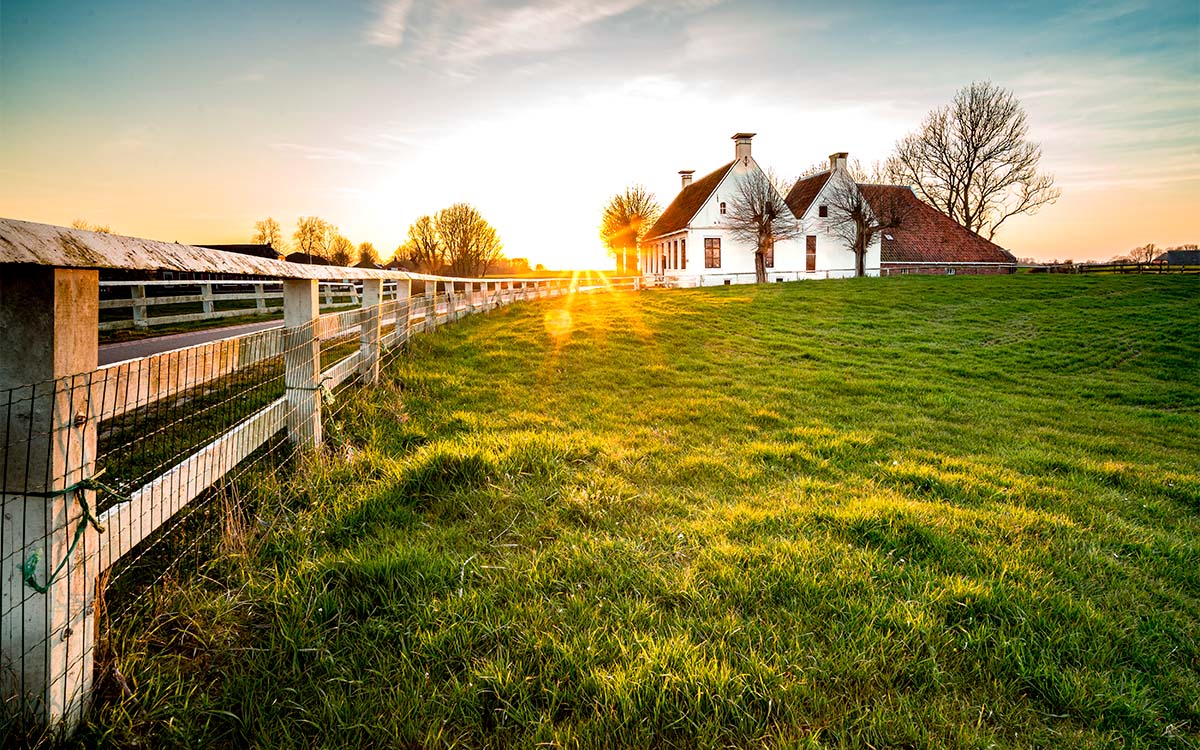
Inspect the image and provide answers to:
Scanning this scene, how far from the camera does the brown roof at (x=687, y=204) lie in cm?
4088

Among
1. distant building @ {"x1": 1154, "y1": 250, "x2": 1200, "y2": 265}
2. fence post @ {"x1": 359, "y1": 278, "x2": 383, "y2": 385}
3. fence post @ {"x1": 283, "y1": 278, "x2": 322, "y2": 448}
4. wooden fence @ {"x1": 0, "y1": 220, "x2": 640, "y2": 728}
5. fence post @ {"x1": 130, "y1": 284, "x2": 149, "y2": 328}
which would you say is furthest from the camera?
distant building @ {"x1": 1154, "y1": 250, "x2": 1200, "y2": 265}

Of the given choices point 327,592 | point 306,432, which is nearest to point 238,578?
point 327,592

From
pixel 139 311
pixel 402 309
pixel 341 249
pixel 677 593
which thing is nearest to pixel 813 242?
pixel 402 309

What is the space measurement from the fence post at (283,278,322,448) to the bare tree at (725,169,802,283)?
3551 cm

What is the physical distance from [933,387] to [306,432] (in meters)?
9.57

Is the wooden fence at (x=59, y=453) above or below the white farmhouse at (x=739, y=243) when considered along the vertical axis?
below

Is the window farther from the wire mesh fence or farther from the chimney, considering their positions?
the wire mesh fence

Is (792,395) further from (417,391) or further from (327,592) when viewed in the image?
(327,592)

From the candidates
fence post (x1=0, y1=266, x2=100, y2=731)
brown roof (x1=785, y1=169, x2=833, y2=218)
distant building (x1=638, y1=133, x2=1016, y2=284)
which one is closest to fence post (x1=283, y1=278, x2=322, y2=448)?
fence post (x1=0, y1=266, x2=100, y2=731)

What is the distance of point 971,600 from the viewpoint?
9.42ft

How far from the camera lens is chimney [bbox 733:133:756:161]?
3938cm

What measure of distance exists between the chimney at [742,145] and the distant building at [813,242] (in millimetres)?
65

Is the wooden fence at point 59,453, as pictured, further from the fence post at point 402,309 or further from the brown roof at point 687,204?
the brown roof at point 687,204

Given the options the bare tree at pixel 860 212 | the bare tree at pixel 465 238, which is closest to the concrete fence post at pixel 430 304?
the bare tree at pixel 860 212
